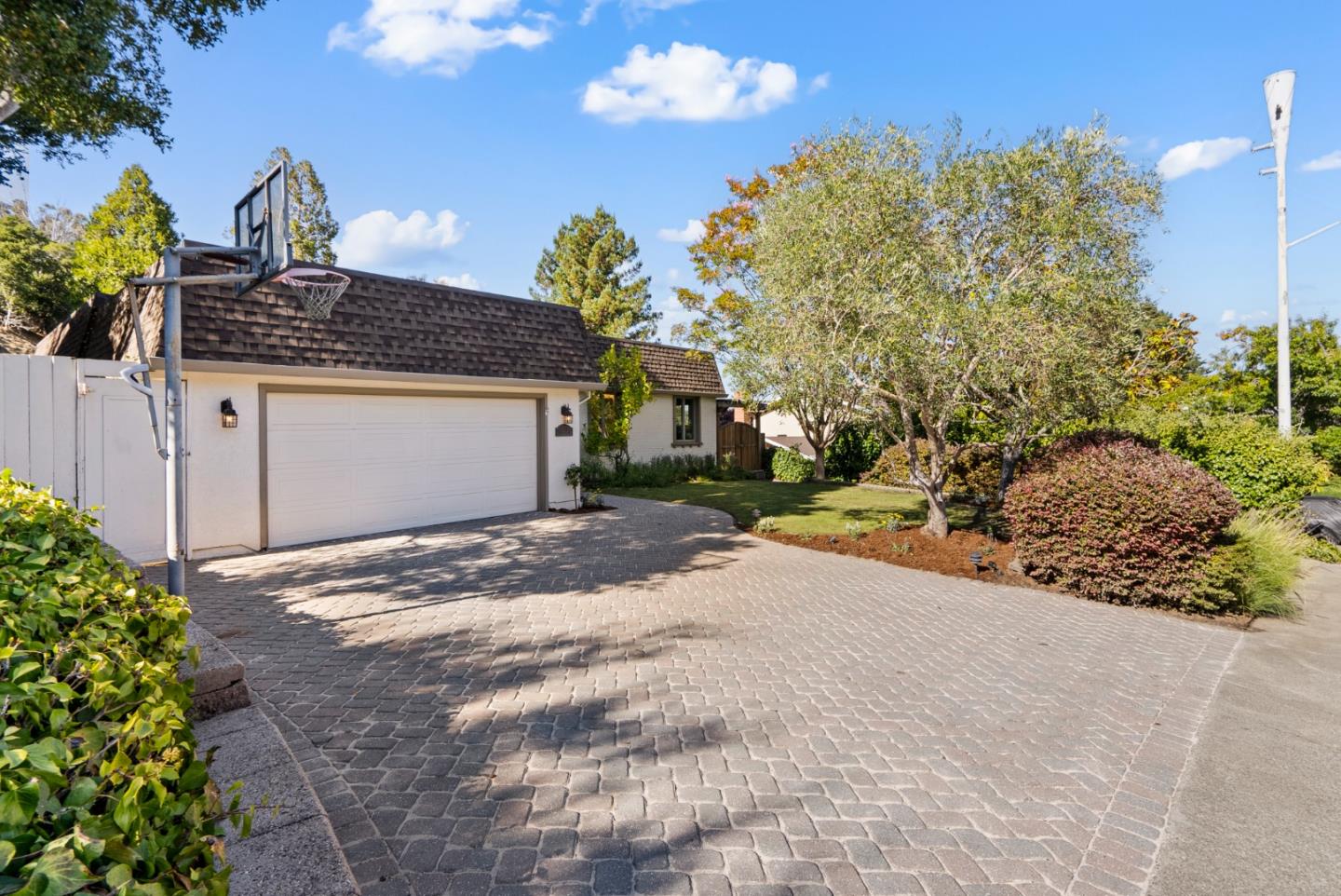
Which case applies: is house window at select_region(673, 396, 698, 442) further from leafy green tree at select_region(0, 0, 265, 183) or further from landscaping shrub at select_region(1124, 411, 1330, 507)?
leafy green tree at select_region(0, 0, 265, 183)

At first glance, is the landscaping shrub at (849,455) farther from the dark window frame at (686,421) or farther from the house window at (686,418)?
the house window at (686,418)

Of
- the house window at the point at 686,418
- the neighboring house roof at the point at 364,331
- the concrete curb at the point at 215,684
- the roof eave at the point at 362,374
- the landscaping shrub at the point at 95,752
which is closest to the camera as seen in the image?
the landscaping shrub at the point at 95,752

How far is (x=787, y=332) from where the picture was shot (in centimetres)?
986

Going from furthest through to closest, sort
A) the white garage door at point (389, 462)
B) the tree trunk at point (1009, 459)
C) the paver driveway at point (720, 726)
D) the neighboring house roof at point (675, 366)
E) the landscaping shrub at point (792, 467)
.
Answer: the landscaping shrub at point (792, 467) → the neighboring house roof at point (675, 366) → the tree trunk at point (1009, 459) → the white garage door at point (389, 462) → the paver driveway at point (720, 726)

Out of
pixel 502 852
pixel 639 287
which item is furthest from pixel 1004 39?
pixel 639 287

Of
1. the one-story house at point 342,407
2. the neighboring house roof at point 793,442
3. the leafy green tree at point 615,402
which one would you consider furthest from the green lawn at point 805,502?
the neighboring house roof at point 793,442

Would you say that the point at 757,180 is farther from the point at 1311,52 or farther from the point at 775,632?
the point at 775,632

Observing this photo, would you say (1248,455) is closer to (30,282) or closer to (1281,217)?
(1281,217)

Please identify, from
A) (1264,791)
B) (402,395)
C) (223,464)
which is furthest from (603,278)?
(1264,791)

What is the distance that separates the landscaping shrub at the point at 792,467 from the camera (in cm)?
2098

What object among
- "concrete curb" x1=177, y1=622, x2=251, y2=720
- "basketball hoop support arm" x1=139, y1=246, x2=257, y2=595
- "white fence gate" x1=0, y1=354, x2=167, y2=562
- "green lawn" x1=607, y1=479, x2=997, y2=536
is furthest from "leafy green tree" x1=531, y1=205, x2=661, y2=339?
"concrete curb" x1=177, y1=622, x2=251, y2=720

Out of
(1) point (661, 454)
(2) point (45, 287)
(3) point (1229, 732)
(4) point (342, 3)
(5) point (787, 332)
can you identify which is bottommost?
(3) point (1229, 732)

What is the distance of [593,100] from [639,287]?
2249 centimetres

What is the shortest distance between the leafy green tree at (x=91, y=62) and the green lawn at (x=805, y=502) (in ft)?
38.4
